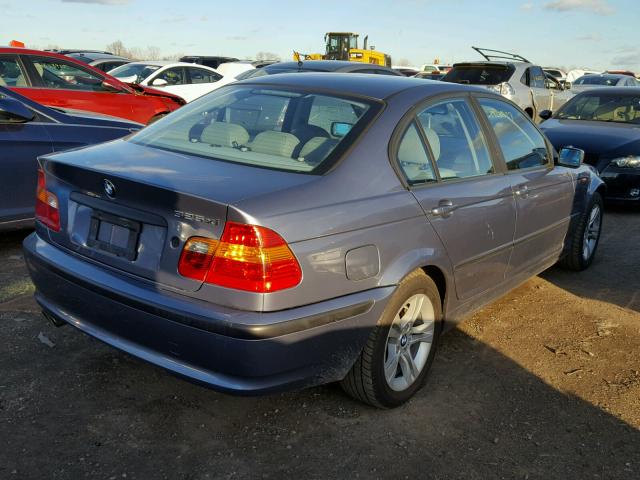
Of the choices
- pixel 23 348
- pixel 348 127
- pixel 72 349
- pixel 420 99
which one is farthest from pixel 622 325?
pixel 23 348

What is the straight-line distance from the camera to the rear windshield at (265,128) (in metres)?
2.95

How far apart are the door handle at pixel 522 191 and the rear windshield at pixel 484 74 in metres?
10.1

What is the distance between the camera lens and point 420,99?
132 inches

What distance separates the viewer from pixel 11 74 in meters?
8.05

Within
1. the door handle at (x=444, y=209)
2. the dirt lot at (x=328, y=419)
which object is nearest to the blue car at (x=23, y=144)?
the dirt lot at (x=328, y=419)

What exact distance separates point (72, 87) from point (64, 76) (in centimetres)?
18

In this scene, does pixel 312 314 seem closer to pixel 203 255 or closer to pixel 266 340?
pixel 266 340

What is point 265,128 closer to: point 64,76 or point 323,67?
point 323,67

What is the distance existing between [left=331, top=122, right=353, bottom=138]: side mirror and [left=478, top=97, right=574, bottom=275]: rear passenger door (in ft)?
3.86

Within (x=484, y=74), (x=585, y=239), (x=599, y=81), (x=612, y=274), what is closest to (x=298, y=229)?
(x=585, y=239)

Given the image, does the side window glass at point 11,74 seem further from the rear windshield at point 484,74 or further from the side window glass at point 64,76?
the rear windshield at point 484,74

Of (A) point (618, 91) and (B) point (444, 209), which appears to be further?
(A) point (618, 91)

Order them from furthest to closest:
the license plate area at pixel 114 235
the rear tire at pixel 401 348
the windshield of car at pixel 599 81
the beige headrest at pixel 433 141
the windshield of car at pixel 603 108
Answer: the windshield of car at pixel 599 81
the windshield of car at pixel 603 108
the beige headrest at pixel 433 141
the rear tire at pixel 401 348
the license plate area at pixel 114 235

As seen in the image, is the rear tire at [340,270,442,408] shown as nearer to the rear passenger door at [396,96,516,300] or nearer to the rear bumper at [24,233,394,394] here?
the rear bumper at [24,233,394,394]
